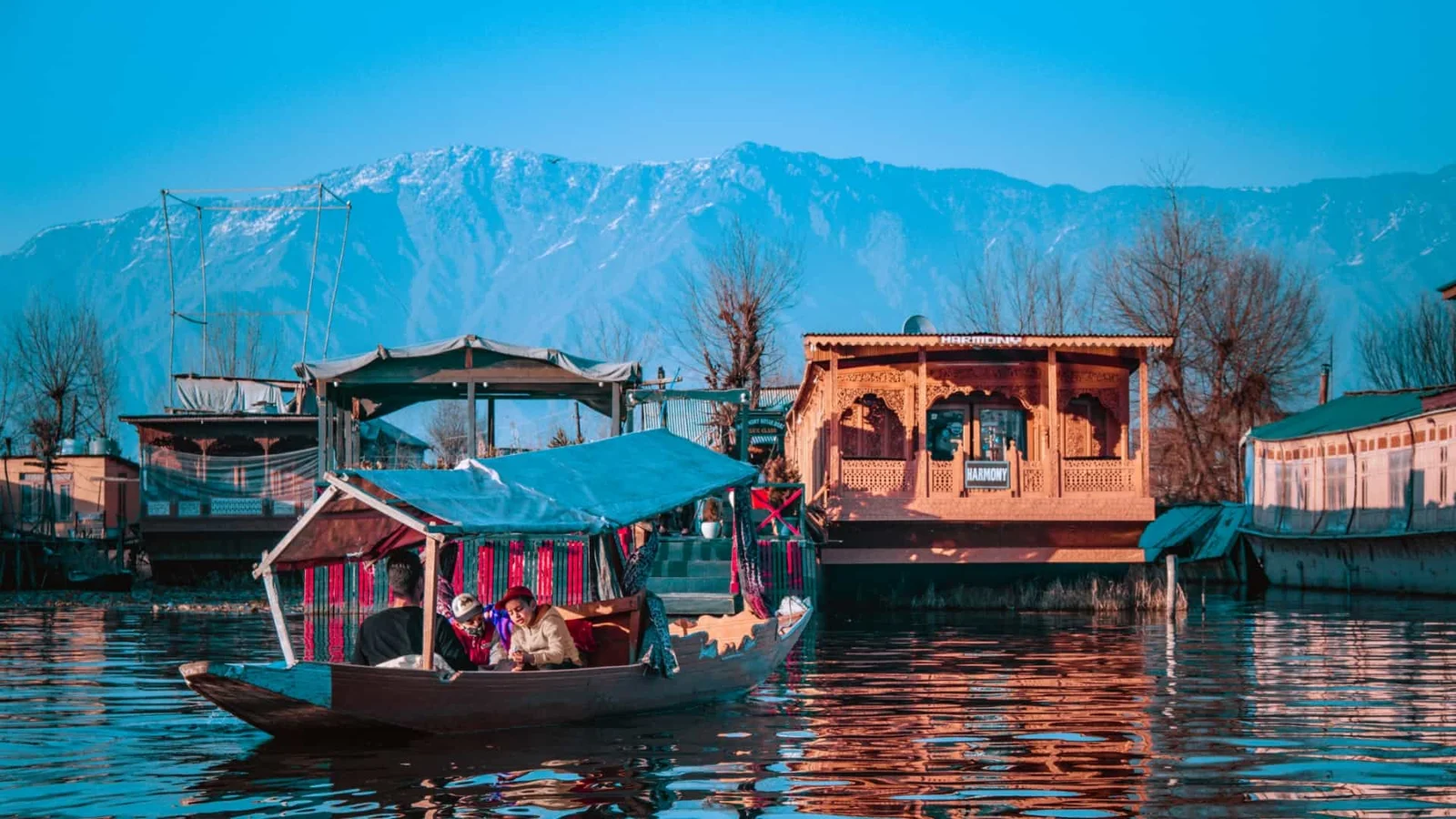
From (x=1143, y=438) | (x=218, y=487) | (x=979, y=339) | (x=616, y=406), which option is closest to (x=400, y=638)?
(x=616, y=406)

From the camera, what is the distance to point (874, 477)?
31.1 metres

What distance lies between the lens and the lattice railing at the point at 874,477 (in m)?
31.0

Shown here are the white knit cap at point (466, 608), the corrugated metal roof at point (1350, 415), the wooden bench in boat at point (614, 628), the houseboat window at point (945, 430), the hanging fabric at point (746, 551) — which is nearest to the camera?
the white knit cap at point (466, 608)

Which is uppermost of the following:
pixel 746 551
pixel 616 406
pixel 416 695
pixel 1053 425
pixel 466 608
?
pixel 616 406

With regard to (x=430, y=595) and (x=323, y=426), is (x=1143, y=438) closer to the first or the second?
(x=323, y=426)

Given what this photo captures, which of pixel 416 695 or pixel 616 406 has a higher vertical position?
pixel 616 406

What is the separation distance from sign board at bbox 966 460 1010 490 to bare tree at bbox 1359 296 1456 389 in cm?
2756

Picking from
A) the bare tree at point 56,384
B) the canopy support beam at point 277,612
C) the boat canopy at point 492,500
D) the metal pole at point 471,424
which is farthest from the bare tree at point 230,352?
the canopy support beam at point 277,612

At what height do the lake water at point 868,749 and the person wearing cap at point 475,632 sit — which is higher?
the person wearing cap at point 475,632

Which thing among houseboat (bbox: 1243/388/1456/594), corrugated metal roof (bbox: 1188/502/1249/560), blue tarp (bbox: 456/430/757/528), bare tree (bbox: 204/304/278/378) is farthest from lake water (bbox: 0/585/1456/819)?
bare tree (bbox: 204/304/278/378)

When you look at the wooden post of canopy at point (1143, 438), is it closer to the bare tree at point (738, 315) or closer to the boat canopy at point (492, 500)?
the boat canopy at point (492, 500)

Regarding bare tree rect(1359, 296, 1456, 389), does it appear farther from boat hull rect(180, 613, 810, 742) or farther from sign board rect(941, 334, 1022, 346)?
boat hull rect(180, 613, 810, 742)

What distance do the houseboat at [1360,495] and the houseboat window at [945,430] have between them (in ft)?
32.8

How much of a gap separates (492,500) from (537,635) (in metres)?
1.33
